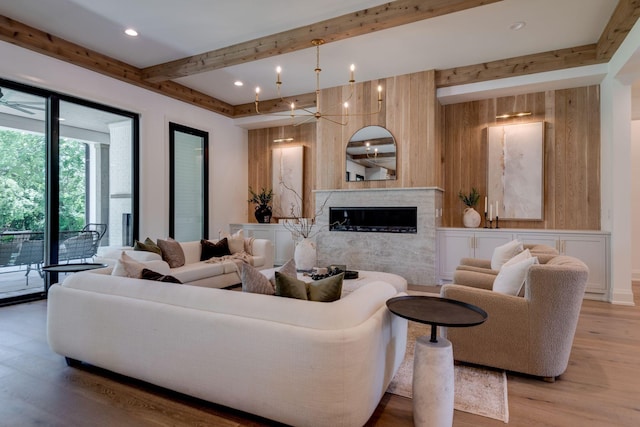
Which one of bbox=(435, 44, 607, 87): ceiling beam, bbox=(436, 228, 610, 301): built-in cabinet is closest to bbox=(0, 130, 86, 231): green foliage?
bbox=(436, 228, 610, 301): built-in cabinet

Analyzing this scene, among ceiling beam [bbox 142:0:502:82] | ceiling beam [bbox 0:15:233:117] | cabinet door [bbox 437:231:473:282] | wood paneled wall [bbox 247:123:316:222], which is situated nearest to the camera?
ceiling beam [bbox 142:0:502:82]

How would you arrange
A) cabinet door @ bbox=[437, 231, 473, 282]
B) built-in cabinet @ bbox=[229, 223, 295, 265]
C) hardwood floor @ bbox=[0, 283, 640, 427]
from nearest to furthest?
hardwood floor @ bbox=[0, 283, 640, 427] < cabinet door @ bbox=[437, 231, 473, 282] < built-in cabinet @ bbox=[229, 223, 295, 265]

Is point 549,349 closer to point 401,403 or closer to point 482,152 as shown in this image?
point 401,403

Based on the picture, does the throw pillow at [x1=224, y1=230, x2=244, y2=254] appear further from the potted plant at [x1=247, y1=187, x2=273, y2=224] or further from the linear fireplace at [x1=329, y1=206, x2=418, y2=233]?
the potted plant at [x1=247, y1=187, x2=273, y2=224]

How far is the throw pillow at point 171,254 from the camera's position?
439cm

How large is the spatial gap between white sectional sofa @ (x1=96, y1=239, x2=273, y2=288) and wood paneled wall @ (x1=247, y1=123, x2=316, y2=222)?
1909 millimetres

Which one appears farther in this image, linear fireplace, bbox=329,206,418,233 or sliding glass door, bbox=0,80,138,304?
linear fireplace, bbox=329,206,418,233

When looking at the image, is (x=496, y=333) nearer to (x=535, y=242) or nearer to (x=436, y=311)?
(x=436, y=311)

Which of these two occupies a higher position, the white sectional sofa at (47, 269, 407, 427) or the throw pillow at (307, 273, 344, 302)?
the throw pillow at (307, 273, 344, 302)

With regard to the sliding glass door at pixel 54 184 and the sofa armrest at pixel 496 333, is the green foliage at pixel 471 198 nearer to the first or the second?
the sofa armrest at pixel 496 333

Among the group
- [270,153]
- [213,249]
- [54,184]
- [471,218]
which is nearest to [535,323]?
[471,218]

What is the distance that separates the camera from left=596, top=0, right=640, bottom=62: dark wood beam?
328cm

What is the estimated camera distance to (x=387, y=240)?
5.52m

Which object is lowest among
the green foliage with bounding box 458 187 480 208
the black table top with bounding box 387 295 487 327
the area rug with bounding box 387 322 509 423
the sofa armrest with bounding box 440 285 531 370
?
the area rug with bounding box 387 322 509 423
